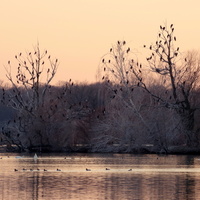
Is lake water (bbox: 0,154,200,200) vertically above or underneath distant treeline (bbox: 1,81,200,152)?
underneath

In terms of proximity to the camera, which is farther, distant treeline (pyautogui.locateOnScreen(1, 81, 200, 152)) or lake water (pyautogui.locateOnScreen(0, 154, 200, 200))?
distant treeline (pyautogui.locateOnScreen(1, 81, 200, 152))

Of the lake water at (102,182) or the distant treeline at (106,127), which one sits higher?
the distant treeline at (106,127)

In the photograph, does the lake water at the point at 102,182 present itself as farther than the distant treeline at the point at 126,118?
No

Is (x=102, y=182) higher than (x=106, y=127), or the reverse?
(x=106, y=127)

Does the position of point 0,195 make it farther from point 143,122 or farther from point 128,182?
point 143,122

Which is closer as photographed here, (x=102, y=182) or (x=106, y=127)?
(x=102, y=182)

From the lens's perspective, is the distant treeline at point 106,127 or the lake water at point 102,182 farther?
the distant treeline at point 106,127

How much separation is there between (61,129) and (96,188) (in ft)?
117

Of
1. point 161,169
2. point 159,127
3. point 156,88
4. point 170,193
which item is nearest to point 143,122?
point 159,127

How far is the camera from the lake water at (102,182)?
75.9 feet

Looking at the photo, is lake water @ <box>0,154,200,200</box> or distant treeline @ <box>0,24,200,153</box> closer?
lake water @ <box>0,154,200,200</box>

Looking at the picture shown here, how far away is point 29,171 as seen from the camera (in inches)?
1385

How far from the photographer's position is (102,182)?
2842 centimetres

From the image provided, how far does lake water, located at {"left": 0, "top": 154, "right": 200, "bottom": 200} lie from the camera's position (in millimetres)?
23125
